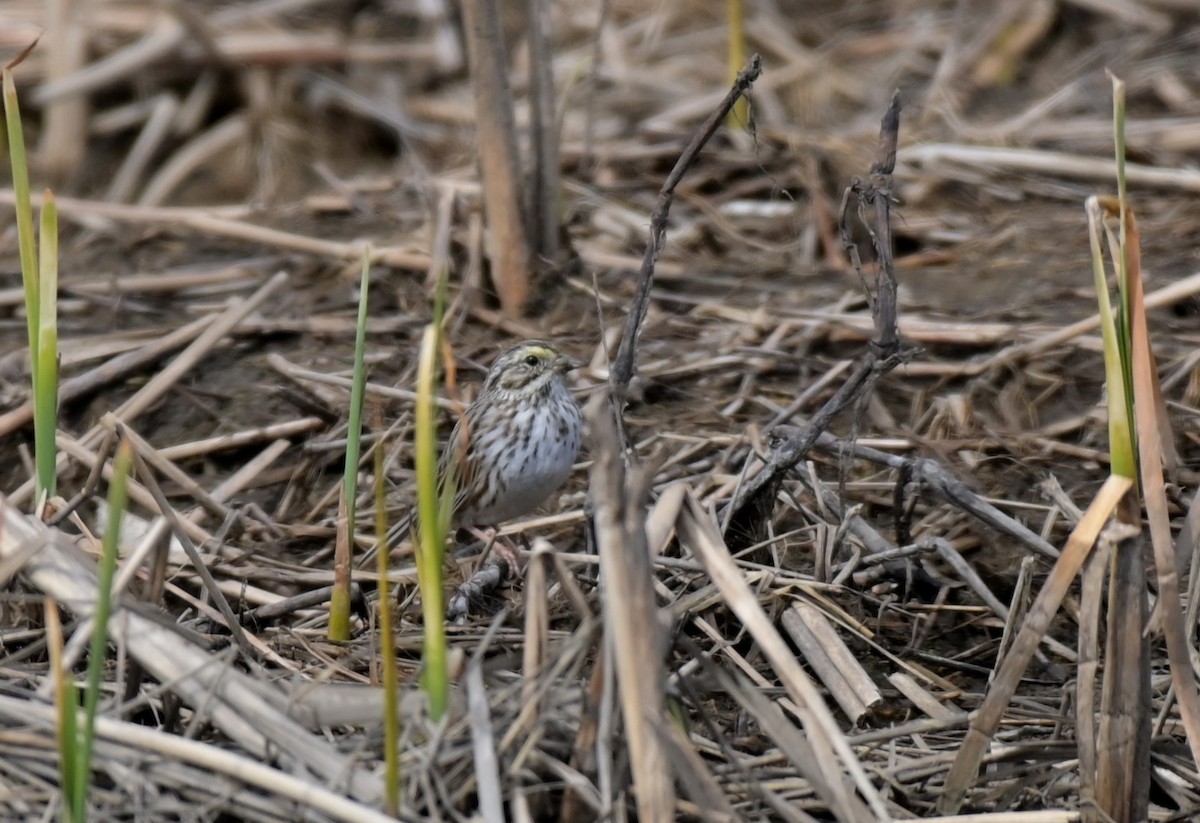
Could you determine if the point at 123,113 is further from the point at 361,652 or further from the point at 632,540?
the point at 632,540

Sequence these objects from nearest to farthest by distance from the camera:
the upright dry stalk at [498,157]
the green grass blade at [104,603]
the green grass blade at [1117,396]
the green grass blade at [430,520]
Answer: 1. the green grass blade at [104,603]
2. the green grass blade at [430,520]
3. the green grass blade at [1117,396]
4. the upright dry stalk at [498,157]

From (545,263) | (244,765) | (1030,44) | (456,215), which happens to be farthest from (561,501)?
(1030,44)

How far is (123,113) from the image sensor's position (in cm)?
945

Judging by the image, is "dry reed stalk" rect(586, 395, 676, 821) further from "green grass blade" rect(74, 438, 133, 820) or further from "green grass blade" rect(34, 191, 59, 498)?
"green grass blade" rect(34, 191, 59, 498)

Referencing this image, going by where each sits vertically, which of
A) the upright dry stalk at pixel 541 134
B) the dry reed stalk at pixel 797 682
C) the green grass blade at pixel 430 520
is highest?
the upright dry stalk at pixel 541 134

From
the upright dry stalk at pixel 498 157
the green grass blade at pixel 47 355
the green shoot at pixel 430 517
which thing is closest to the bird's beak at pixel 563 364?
the upright dry stalk at pixel 498 157

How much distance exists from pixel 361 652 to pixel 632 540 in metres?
1.40

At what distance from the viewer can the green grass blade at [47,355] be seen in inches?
148

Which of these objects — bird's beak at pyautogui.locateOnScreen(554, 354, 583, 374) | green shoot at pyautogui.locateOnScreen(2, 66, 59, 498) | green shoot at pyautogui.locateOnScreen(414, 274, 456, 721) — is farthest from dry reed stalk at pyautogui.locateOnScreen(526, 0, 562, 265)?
green shoot at pyautogui.locateOnScreen(414, 274, 456, 721)

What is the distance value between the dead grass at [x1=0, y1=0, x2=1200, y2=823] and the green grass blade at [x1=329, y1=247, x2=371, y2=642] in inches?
3.7

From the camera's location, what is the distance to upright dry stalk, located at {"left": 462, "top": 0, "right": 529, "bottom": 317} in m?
6.02

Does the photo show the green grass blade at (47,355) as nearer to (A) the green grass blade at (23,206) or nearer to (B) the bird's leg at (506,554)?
(A) the green grass blade at (23,206)

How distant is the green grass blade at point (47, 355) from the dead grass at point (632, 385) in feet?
0.62

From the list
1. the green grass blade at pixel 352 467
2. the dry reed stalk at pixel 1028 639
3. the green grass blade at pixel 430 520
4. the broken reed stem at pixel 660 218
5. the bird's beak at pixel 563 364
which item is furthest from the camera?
the bird's beak at pixel 563 364
